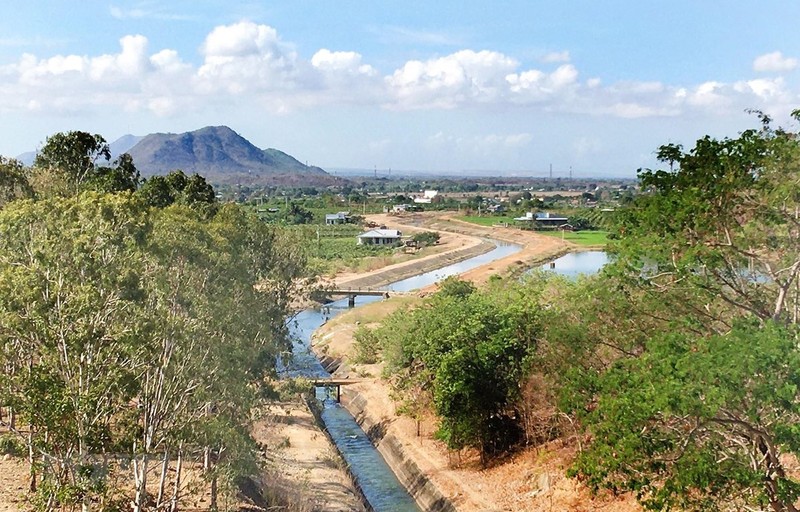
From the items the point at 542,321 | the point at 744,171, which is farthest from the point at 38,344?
the point at 542,321

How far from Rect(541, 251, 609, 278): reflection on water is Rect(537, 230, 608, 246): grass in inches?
280

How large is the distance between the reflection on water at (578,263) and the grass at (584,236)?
7105 mm

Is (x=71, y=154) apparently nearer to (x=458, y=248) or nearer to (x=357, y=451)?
(x=357, y=451)

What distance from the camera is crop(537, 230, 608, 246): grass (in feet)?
425

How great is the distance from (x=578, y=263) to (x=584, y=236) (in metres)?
31.8

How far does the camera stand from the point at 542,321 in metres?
28.4

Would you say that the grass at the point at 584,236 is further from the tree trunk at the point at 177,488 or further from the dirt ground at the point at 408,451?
the tree trunk at the point at 177,488

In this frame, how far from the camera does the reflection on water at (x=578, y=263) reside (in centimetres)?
9834

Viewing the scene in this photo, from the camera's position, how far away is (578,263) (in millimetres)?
108750

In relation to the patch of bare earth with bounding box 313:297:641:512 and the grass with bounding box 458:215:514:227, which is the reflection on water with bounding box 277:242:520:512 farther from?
the grass with bounding box 458:215:514:227

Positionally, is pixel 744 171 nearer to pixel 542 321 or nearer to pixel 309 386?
pixel 542 321

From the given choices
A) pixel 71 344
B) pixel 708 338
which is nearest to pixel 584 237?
pixel 708 338

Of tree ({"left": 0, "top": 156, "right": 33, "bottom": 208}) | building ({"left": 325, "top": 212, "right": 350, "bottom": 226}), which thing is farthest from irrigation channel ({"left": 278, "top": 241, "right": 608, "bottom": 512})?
building ({"left": 325, "top": 212, "right": 350, "bottom": 226})

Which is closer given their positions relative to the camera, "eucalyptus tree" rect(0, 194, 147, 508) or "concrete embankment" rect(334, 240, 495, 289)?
"eucalyptus tree" rect(0, 194, 147, 508)
